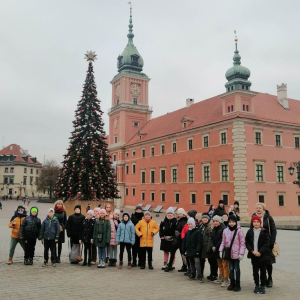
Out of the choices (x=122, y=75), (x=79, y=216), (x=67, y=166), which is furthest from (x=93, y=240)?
(x=122, y=75)

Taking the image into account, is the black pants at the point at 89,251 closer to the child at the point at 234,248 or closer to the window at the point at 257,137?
the child at the point at 234,248

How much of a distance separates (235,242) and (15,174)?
9064 cm

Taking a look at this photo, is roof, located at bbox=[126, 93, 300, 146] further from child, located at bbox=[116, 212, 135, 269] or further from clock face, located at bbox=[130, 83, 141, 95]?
child, located at bbox=[116, 212, 135, 269]

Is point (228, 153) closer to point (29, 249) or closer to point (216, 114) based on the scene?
point (216, 114)

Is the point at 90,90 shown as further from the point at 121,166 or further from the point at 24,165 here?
the point at 24,165

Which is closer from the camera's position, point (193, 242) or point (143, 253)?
point (193, 242)

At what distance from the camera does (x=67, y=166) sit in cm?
2548

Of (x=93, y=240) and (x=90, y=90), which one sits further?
(x=90, y=90)

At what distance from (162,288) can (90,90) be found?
20927mm

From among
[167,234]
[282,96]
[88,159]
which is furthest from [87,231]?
[282,96]

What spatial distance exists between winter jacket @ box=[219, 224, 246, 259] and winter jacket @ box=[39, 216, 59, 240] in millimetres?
4784

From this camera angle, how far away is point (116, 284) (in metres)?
7.55

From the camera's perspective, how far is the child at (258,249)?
7102 millimetres

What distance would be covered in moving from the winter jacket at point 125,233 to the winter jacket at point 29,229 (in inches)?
96.2
